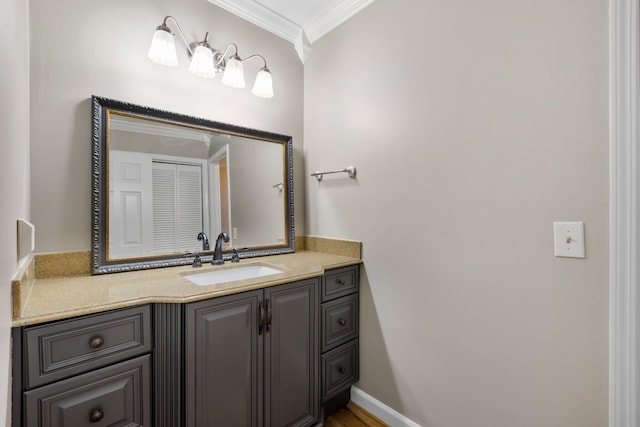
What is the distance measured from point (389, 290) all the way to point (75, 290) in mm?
1433

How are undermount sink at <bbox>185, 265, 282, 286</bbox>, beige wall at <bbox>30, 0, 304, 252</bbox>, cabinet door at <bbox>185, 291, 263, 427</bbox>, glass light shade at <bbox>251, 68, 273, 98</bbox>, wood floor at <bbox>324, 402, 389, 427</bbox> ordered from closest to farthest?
cabinet door at <bbox>185, 291, 263, 427</bbox> < beige wall at <bbox>30, 0, 304, 252</bbox> < undermount sink at <bbox>185, 265, 282, 286</bbox> < wood floor at <bbox>324, 402, 389, 427</bbox> < glass light shade at <bbox>251, 68, 273, 98</bbox>

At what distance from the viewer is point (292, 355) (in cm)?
140

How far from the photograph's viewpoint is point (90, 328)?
928mm

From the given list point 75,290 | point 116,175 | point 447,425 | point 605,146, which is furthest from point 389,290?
point 116,175

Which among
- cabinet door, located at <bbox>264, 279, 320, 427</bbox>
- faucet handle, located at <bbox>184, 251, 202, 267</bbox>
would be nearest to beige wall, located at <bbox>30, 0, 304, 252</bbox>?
faucet handle, located at <bbox>184, 251, 202, 267</bbox>

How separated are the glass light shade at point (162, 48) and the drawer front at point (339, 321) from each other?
1.51m

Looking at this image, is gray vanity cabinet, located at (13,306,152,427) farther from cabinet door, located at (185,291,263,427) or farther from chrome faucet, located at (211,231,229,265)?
chrome faucet, located at (211,231,229,265)

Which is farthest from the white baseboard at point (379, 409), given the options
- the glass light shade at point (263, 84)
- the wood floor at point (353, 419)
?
the glass light shade at point (263, 84)

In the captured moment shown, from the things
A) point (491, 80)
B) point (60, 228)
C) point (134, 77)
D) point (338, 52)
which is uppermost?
point (338, 52)

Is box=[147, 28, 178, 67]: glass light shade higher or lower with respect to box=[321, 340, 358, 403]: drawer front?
higher

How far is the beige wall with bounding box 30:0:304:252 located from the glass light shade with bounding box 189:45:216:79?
108mm

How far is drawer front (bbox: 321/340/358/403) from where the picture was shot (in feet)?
5.22

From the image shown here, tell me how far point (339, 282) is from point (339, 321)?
228 millimetres

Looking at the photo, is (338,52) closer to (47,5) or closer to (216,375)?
(47,5)
